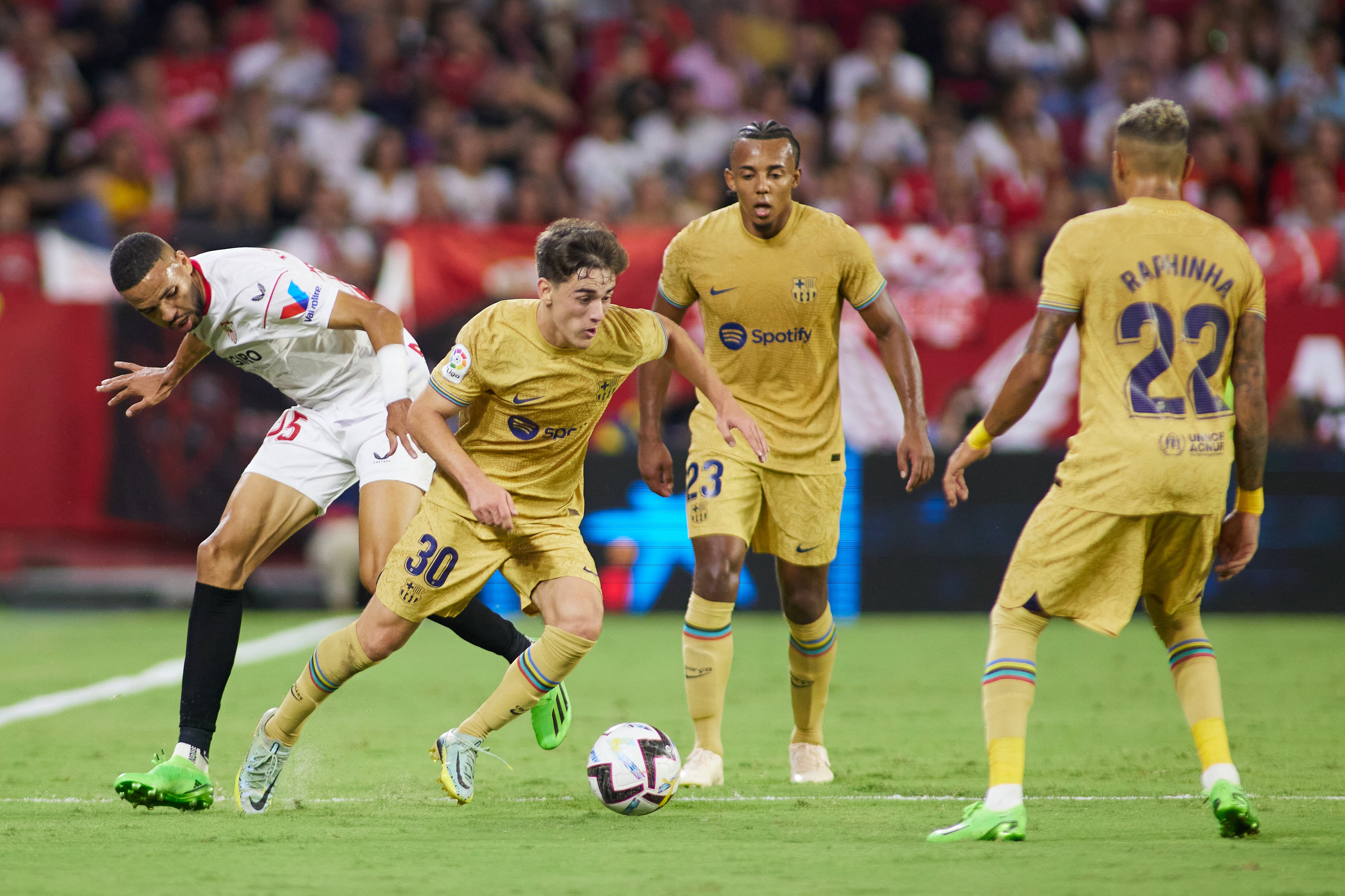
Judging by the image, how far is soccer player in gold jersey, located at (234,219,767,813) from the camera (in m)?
5.16

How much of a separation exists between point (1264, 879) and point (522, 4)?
42.2ft

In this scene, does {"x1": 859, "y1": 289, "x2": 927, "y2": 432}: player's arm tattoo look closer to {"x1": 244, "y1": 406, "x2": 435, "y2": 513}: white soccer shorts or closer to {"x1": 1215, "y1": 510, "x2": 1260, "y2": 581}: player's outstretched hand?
{"x1": 1215, "y1": 510, "x2": 1260, "y2": 581}: player's outstretched hand

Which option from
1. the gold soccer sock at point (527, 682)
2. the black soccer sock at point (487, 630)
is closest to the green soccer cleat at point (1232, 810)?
the gold soccer sock at point (527, 682)

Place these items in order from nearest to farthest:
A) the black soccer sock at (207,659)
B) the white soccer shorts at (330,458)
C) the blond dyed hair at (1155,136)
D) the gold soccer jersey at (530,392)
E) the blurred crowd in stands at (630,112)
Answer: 1. the blond dyed hair at (1155,136)
2. the gold soccer jersey at (530,392)
3. the black soccer sock at (207,659)
4. the white soccer shorts at (330,458)
5. the blurred crowd in stands at (630,112)

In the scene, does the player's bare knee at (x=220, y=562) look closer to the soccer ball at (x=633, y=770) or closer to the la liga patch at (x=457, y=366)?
the la liga patch at (x=457, y=366)

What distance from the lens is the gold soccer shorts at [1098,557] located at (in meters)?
Result: 4.52

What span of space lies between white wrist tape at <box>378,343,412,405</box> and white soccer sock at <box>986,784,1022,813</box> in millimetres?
2394

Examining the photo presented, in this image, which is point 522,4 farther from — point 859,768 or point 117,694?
point 859,768

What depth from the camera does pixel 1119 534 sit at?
14.9 ft

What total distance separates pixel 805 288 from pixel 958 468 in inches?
59.2

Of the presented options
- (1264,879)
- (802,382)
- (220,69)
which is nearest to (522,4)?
(220,69)

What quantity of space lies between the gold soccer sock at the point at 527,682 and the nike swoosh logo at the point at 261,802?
0.70 metres

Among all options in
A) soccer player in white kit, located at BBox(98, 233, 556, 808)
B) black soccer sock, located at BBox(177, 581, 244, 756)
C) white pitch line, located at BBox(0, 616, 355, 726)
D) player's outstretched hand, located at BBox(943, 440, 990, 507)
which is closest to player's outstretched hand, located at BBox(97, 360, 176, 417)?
soccer player in white kit, located at BBox(98, 233, 556, 808)

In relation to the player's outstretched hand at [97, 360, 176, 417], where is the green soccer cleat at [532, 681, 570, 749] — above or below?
below
